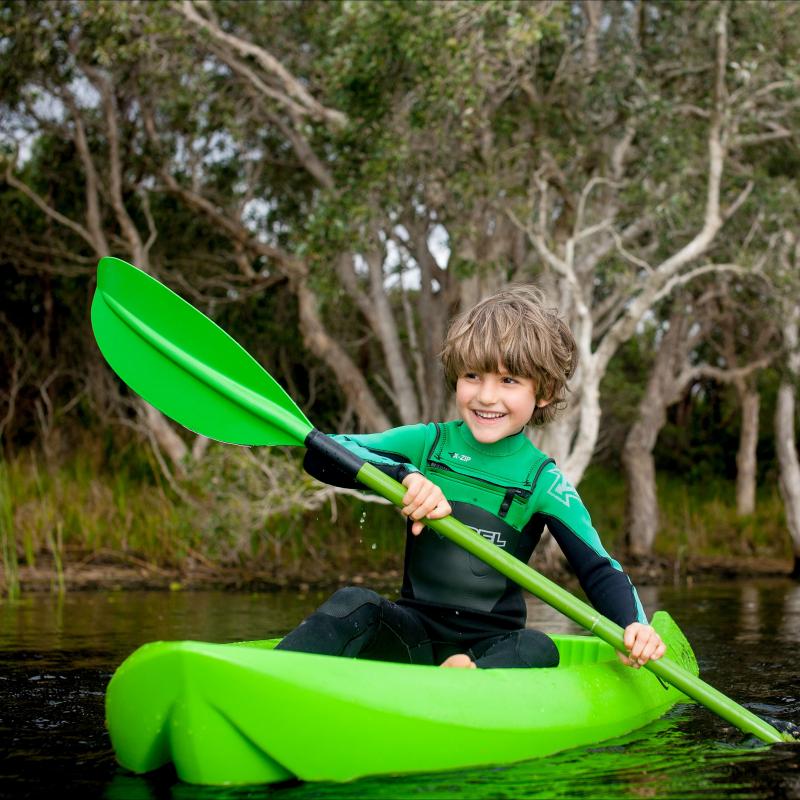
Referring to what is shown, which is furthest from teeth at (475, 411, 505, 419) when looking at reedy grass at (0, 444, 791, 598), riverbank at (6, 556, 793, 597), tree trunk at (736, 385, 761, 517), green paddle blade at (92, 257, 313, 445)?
tree trunk at (736, 385, 761, 517)

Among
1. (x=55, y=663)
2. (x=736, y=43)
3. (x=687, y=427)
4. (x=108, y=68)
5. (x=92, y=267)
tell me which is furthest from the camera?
(x=687, y=427)

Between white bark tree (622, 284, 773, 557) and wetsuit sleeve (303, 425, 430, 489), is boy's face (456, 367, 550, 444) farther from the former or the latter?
white bark tree (622, 284, 773, 557)

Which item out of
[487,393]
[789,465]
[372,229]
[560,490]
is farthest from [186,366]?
[789,465]

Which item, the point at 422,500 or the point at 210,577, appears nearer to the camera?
the point at 422,500

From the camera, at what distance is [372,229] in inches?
302

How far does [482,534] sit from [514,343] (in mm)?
457

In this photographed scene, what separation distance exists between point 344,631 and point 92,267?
8.03 metres

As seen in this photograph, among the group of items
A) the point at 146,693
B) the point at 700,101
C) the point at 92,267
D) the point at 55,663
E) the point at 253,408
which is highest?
the point at 700,101

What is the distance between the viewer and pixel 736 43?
7605 mm

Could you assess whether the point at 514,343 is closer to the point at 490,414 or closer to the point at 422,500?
the point at 490,414

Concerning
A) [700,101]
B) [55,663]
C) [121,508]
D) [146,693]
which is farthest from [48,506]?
[146,693]

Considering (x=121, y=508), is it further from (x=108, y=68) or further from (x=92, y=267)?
(x=108, y=68)

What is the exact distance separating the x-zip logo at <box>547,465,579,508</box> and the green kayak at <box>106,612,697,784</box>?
0.50m

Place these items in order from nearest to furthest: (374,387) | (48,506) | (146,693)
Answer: (146,693) → (48,506) → (374,387)
